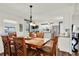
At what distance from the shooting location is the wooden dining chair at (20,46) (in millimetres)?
2127

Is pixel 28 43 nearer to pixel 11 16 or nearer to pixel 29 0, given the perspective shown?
pixel 11 16

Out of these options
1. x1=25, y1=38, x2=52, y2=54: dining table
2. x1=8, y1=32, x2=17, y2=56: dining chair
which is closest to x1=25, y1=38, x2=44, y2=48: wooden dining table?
x1=25, y1=38, x2=52, y2=54: dining table

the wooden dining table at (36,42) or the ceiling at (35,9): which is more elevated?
the ceiling at (35,9)

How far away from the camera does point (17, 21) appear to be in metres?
2.11

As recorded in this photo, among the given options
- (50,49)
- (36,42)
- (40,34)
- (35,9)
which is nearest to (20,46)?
(36,42)

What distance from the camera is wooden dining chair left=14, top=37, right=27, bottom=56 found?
6.98ft

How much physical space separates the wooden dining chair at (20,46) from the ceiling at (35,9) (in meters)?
0.44

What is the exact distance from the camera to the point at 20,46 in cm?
217

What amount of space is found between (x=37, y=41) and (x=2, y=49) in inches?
27.2

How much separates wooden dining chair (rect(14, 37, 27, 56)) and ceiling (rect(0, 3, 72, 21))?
0.44 m

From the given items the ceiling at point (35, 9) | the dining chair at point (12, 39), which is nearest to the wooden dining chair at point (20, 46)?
the dining chair at point (12, 39)

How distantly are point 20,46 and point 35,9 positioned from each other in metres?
0.78

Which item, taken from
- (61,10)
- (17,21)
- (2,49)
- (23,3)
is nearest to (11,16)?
(17,21)

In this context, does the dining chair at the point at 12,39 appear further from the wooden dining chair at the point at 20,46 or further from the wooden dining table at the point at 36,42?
the wooden dining table at the point at 36,42
